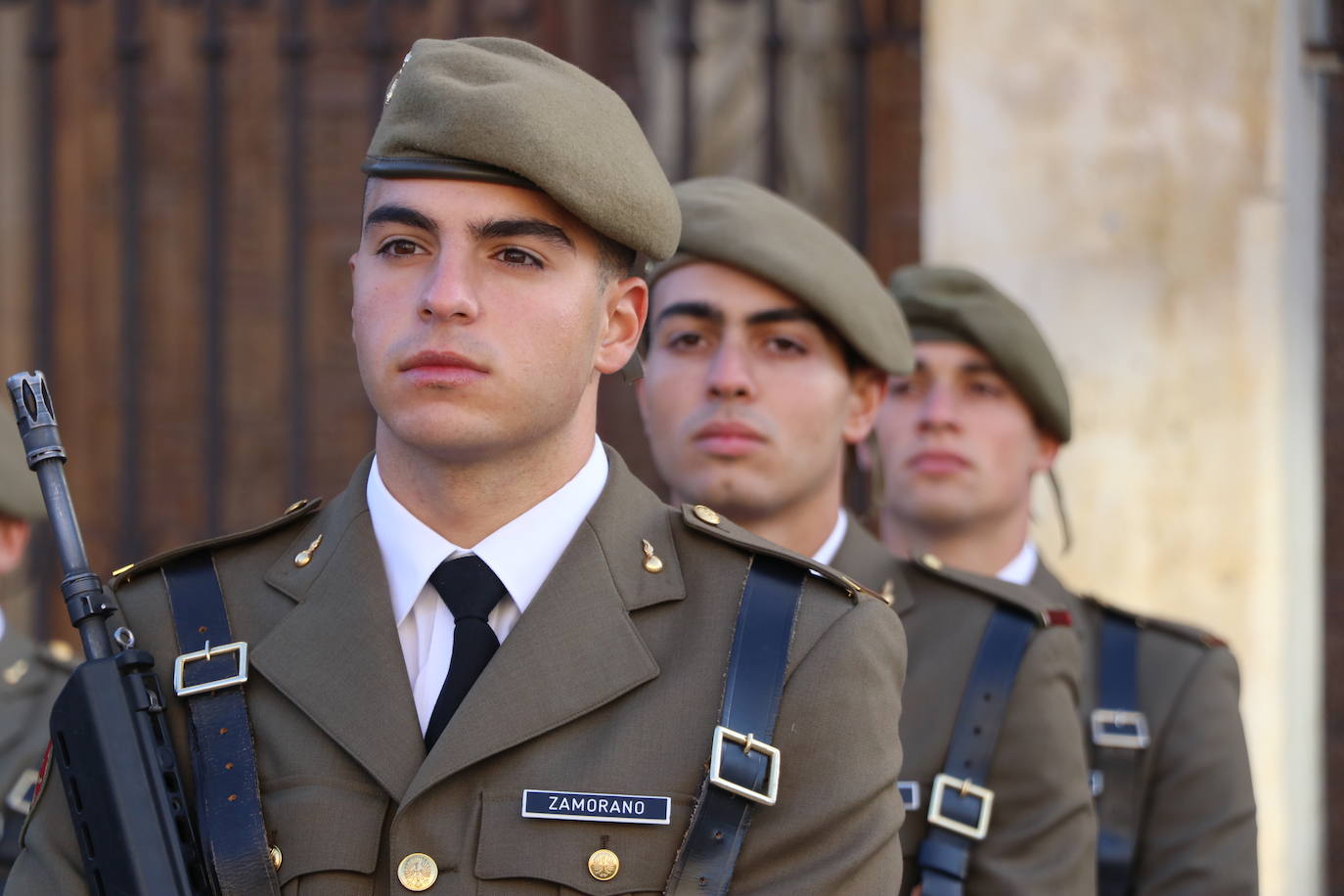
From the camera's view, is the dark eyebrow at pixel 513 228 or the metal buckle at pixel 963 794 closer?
the dark eyebrow at pixel 513 228

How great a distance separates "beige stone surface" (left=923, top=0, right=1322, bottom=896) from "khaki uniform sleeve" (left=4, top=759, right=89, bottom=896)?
10.2 ft

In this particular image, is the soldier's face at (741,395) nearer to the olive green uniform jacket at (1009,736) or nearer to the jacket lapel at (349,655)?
the olive green uniform jacket at (1009,736)

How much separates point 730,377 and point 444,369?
3.75 feet

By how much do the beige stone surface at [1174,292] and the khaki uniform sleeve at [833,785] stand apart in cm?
274

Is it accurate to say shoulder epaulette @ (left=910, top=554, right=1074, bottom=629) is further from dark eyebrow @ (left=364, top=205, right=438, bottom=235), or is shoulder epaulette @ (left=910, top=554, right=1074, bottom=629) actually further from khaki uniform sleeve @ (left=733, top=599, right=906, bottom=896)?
dark eyebrow @ (left=364, top=205, right=438, bottom=235)

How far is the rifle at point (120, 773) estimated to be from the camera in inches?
81.9

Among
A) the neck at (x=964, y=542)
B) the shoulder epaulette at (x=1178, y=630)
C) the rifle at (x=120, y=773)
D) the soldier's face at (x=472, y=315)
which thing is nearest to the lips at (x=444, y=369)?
the soldier's face at (x=472, y=315)

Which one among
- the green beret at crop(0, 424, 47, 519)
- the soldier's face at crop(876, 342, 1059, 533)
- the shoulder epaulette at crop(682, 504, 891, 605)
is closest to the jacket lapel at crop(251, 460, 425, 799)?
the shoulder epaulette at crop(682, 504, 891, 605)

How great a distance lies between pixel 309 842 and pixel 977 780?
126 centimetres

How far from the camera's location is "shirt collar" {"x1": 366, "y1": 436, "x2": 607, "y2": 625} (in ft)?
7.57

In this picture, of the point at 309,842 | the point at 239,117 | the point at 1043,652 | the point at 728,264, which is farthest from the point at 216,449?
the point at 309,842

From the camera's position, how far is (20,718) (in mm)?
3459

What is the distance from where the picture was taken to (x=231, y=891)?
6.88ft

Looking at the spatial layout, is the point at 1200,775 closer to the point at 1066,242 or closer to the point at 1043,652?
the point at 1043,652
